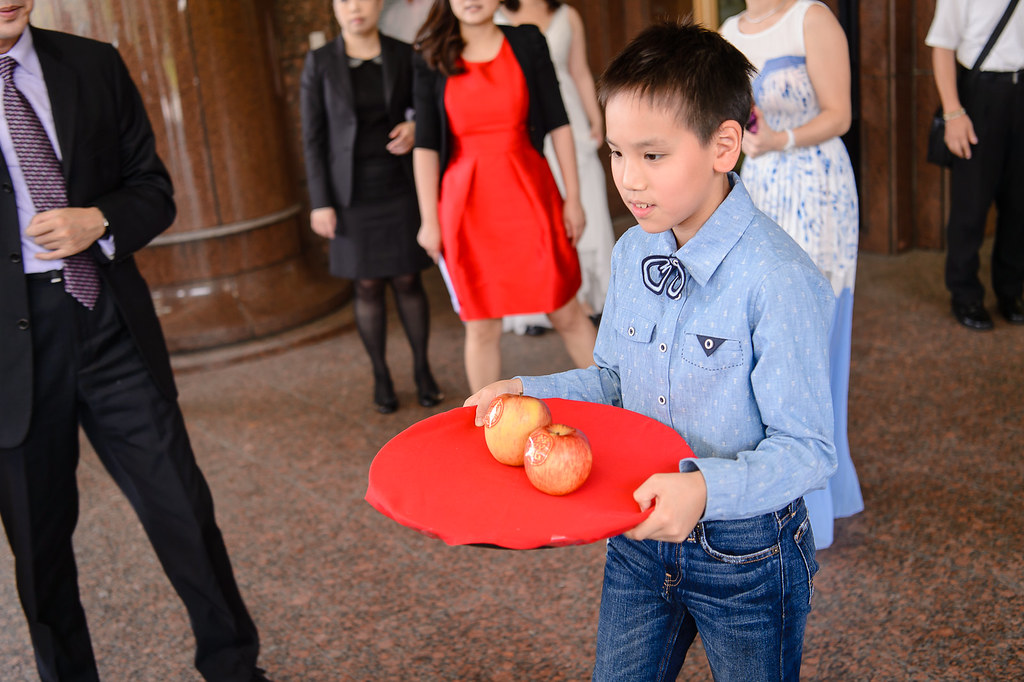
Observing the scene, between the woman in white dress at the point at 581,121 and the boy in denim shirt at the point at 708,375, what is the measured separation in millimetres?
3836

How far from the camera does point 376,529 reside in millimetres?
3766

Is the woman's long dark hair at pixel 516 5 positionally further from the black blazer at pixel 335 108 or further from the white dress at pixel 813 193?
the white dress at pixel 813 193

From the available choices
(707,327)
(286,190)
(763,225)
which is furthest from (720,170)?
(286,190)

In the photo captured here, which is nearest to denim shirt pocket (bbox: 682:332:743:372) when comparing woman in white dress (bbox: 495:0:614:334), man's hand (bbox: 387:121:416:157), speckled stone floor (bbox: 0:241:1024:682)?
speckled stone floor (bbox: 0:241:1024:682)

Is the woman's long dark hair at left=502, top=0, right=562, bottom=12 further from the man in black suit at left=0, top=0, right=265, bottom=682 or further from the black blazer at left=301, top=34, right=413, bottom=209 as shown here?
the man in black suit at left=0, top=0, right=265, bottom=682

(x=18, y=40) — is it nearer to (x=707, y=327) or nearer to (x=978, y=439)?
(x=707, y=327)

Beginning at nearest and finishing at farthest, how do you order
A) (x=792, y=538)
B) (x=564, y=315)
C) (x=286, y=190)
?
(x=792, y=538)
(x=564, y=315)
(x=286, y=190)

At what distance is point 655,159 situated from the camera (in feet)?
5.10

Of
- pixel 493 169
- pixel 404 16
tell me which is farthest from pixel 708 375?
pixel 404 16

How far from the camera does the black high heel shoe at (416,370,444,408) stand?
500cm

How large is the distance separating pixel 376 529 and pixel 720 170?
2.54 metres

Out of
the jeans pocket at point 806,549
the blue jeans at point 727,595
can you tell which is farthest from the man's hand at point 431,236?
the jeans pocket at point 806,549

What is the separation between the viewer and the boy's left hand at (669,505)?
54.5 inches

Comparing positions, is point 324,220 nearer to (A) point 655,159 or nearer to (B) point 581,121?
(B) point 581,121
